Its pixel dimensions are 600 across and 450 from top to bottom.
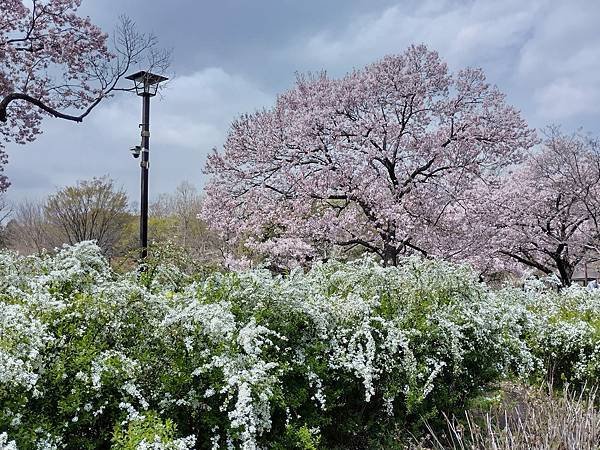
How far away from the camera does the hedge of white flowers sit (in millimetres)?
2305

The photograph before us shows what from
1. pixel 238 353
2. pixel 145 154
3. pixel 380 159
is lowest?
pixel 238 353

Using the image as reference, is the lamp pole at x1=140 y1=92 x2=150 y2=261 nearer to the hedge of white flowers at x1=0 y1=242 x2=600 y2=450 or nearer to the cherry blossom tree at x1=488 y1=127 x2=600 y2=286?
the hedge of white flowers at x1=0 y1=242 x2=600 y2=450

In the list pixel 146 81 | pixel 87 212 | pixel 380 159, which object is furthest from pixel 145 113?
pixel 87 212

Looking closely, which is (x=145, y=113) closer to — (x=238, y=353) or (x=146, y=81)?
(x=146, y=81)

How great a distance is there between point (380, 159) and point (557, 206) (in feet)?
27.2

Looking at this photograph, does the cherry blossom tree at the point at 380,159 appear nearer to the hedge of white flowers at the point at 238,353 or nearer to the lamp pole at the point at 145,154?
the lamp pole at the point at 145,154

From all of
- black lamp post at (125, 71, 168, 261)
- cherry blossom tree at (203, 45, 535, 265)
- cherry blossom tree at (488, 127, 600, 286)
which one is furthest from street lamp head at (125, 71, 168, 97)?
cherry blossom tree at (488, 127, 600, 286)

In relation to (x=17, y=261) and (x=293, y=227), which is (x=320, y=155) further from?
(x=17, y=261)

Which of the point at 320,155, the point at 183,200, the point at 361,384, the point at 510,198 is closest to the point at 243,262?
the point at 320,155

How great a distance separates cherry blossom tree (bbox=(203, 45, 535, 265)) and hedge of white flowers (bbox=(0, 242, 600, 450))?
7409mm

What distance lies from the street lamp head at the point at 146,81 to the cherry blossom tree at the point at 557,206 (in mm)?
9889

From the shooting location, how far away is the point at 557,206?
1711 centimetres

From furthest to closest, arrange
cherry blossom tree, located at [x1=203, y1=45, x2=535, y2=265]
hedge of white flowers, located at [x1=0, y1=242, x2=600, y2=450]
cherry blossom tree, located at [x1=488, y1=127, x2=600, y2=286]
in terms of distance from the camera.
Result: cherry blossom tree, located at [x1=488, y1=127, x2=600, y2=286]
cherry blossom tree, located at [x1=203, y1=45, x2=535, y2=265]
hedge of white flowers, located at [x1=0, y1=242, x2=600, y2=450]

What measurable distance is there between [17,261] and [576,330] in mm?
4715
